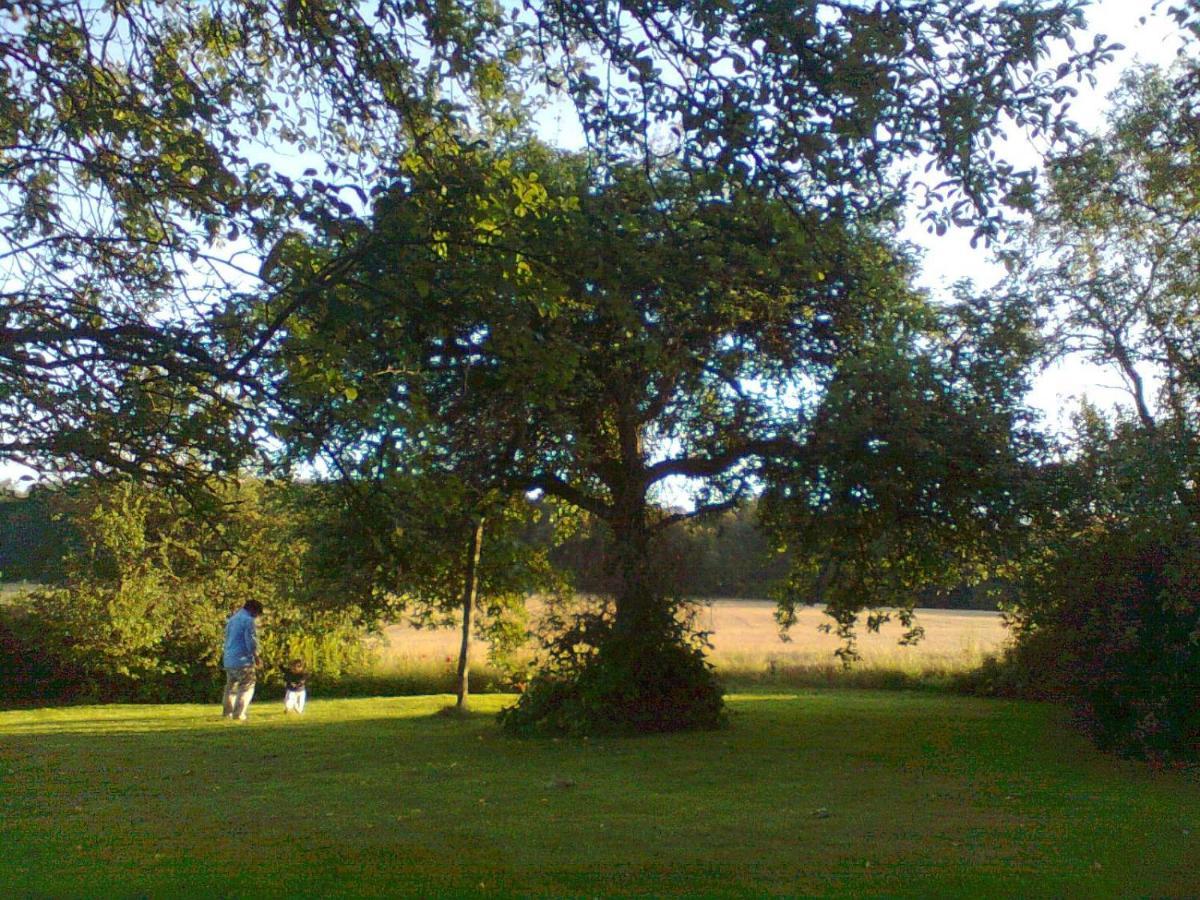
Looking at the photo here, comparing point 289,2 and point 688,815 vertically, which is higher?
point 289,2

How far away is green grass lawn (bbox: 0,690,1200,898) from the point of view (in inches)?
287

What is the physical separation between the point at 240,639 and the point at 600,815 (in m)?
11.0

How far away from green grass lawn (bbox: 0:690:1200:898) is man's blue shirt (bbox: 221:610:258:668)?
91.0 inches

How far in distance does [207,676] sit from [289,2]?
22.5 metres

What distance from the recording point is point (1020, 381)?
1416 cm

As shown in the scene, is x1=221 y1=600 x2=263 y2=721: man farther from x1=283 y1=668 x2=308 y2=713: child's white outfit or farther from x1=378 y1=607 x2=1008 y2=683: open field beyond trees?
x1=378 y1=607 x2=1008 y2=683: open field beyond trees

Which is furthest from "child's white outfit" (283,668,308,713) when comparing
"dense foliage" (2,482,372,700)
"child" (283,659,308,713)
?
"dense foliage" (2,482,372,700)

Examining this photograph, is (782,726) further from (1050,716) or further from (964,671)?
(964,671)

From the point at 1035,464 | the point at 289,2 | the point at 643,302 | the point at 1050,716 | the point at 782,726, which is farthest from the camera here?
the point at 1050,716

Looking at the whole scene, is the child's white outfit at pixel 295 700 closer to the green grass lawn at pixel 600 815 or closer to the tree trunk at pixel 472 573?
the green grass lawn at pixel 600 815

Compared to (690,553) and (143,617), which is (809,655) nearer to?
(690,553)

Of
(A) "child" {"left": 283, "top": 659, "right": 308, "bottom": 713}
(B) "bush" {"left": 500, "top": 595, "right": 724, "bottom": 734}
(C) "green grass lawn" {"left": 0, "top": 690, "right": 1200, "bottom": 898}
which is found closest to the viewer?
(C) "green grass lawn" {"left": 0, "top": 690, "right": 1200, "bottom": 898}

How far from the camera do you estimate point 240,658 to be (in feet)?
62.7

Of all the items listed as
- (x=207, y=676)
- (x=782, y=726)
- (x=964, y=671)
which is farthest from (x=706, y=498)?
(x=207, y=676)
